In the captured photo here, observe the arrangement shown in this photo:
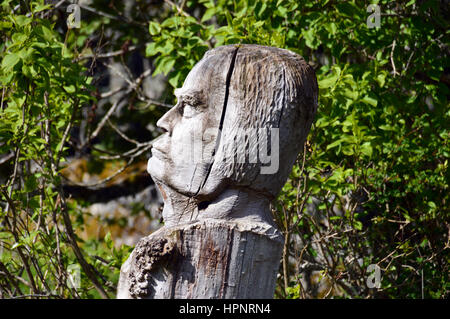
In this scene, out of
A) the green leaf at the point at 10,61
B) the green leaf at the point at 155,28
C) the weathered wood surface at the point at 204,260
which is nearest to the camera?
the weathered wood surface at the point at 204,260

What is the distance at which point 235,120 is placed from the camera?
248cm

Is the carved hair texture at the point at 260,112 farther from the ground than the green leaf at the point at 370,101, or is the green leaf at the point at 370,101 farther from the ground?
the carved hair texture at the point at 260,112

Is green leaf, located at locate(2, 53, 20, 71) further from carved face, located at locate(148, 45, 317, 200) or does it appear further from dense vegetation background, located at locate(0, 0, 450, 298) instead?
carved face, located at locate(148, 45, 317, 200)

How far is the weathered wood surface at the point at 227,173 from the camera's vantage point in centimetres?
247

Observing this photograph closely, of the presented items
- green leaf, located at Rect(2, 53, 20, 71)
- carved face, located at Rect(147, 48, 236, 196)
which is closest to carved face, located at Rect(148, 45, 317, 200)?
Answer: carved face, located at Rect(147, 48, 236, 196)

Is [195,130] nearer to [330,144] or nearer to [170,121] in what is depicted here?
[170,121]

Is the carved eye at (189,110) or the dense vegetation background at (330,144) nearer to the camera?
the carved eye at (189,110)

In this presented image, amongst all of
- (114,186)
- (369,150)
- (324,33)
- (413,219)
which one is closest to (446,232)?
(413,219)

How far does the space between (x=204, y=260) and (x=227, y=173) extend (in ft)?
1.09

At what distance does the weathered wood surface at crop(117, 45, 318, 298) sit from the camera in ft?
8.10

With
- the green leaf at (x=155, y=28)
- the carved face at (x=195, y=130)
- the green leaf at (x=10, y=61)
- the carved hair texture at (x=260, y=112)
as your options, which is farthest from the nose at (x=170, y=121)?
the green leaf at (x=155, y=28)

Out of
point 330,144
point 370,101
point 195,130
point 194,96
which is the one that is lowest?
point 330,144

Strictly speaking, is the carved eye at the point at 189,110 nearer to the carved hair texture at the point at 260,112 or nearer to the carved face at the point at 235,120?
the carved face at the point at 235,120

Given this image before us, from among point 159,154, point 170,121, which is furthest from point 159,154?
point 170,121
